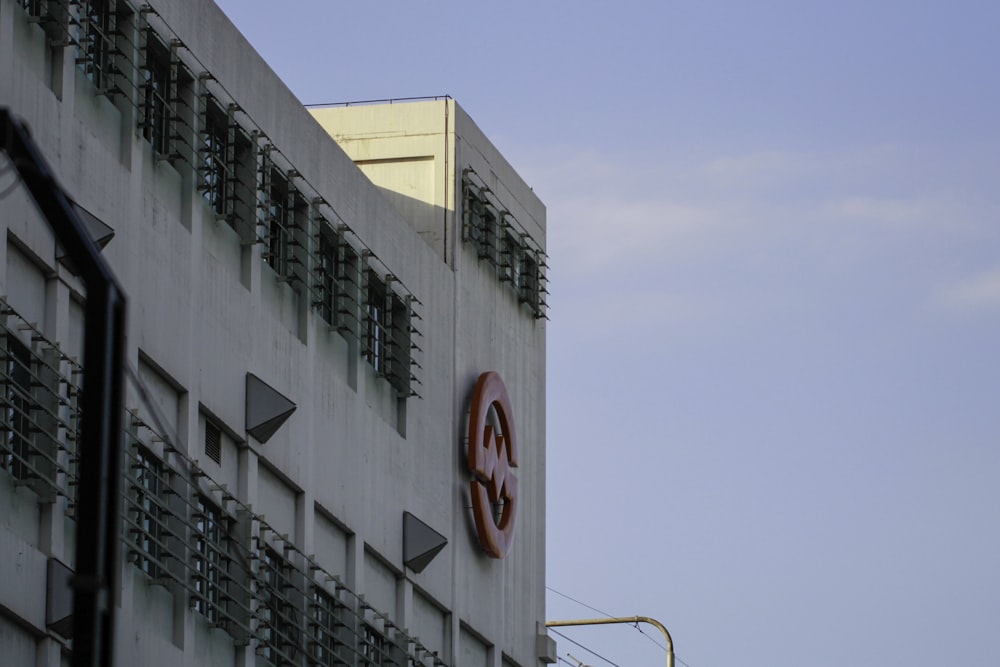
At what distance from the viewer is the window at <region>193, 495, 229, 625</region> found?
3170cm

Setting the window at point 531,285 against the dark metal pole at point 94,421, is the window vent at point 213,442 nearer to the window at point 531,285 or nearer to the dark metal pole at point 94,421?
the window at point 531,285

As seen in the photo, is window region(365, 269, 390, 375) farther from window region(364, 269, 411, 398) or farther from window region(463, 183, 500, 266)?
window region(463, 183, 500, 266)

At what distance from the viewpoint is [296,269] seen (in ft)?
123

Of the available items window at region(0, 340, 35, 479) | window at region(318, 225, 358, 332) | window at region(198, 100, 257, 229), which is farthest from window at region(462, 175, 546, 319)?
window at region(0, 340, 35, 479)

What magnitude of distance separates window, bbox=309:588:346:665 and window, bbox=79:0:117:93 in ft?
36.6

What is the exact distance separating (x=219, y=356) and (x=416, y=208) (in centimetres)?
1404

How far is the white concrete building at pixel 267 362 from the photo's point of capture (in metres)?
27.7

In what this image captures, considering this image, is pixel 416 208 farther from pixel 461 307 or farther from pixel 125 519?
pixel 125 519

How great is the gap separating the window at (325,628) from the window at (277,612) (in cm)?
62

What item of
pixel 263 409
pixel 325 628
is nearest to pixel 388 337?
pixel 325 628

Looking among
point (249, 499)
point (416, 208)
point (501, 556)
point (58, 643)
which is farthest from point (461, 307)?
point (58, 643)

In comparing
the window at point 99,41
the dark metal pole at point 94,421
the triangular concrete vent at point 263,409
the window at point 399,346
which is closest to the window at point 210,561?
the triangular concrete vent at point 263,409

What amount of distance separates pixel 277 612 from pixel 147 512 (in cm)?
648

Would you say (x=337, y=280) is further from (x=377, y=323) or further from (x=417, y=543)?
(x=417, y=543)
